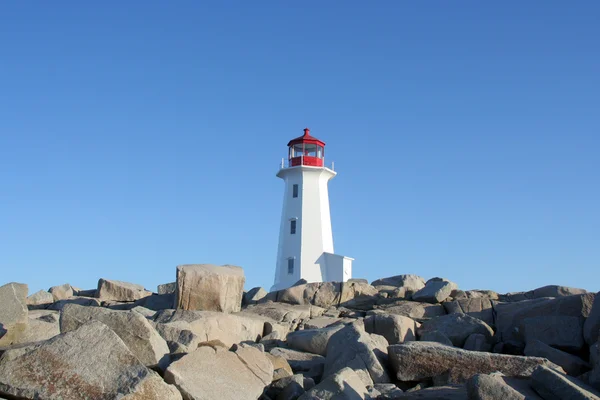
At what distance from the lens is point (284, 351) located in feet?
36.0

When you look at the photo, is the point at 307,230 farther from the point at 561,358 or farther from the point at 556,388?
the point at 556,388

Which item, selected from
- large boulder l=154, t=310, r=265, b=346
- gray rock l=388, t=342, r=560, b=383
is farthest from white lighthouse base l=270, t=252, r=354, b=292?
gray rock l=388, t=342, r=560, b=383

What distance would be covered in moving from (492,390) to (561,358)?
4.08m

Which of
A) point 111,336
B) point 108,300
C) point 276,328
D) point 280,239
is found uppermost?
point 280,239

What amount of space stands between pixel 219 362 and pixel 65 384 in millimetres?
1875

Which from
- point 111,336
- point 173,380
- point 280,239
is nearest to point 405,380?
point 173,380

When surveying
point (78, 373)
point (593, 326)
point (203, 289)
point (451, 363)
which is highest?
point (203, 289)

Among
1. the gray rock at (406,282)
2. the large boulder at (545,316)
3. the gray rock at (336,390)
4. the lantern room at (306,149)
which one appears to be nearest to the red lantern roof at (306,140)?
the lantern room at (306,149)

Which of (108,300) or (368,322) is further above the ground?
(108,300)

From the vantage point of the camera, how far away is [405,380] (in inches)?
355

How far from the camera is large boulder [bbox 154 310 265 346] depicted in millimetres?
11109

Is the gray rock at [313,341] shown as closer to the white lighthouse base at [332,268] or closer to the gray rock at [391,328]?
the gray rock at [391,328]

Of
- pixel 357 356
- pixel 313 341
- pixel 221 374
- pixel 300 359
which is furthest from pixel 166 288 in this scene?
pixel 221 374

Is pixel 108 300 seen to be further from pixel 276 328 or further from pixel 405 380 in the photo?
pixel 405 380
